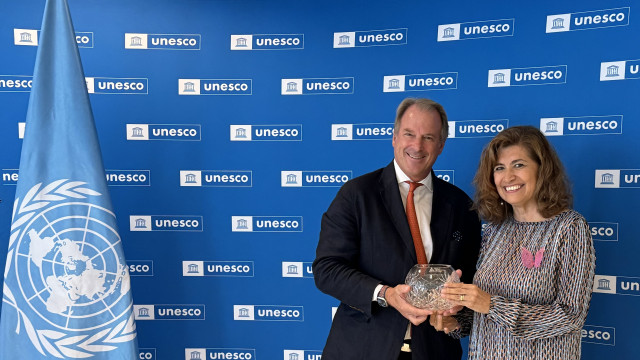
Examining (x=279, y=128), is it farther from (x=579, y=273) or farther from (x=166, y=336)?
(x=579, y=273)

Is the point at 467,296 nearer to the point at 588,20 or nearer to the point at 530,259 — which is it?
the point at 530,259

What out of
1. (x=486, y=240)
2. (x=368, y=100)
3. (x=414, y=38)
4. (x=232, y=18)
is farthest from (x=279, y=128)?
(x=486, y=240)

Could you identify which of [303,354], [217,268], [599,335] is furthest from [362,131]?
[599,335]

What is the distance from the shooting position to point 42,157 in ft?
7.66

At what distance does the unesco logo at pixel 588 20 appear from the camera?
2326 millimetres

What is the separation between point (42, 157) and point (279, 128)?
1378 mm

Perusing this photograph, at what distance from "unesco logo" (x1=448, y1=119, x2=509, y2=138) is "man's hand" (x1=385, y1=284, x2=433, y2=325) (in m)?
1.46

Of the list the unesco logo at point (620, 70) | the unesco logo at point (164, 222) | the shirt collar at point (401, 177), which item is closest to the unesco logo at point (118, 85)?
the unesco logo at point (164, 222)

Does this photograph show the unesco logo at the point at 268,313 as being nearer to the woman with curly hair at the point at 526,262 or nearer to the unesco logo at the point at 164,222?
the unesco logo at the point at 164,222

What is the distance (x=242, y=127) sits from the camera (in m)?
2.86

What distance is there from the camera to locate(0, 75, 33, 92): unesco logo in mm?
2783

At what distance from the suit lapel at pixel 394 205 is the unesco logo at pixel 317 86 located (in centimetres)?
115

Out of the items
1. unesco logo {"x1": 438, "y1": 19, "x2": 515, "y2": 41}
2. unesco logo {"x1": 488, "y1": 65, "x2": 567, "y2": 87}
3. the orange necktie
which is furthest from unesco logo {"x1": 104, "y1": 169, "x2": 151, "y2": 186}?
unesco logo {"x1": 488, "y1": 65, "x2": 567, "y2": 87}

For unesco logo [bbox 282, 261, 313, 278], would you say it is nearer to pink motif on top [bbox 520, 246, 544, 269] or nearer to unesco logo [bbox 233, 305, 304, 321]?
unesco logo [bbox 233, 305, 304, 321]
